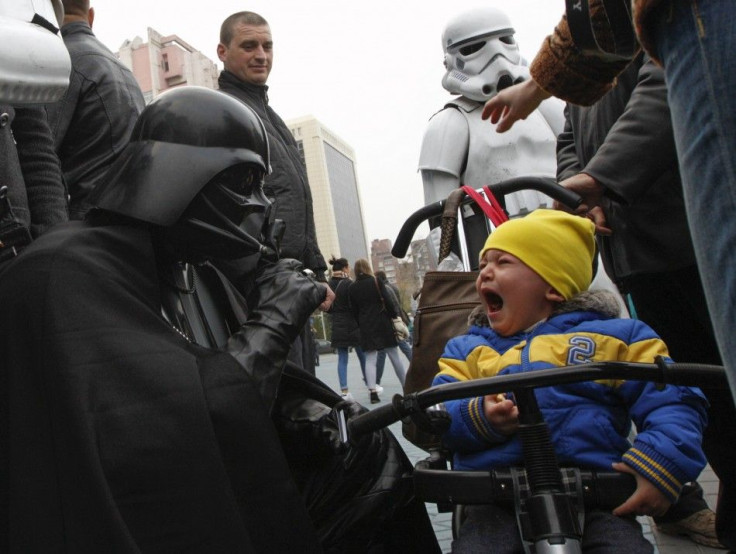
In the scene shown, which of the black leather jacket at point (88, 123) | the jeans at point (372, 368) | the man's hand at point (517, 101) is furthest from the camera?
the jeans at point (372, 368)

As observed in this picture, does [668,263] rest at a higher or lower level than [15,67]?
Answer: lower

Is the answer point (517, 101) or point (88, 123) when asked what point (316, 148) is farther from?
point (517, 101)

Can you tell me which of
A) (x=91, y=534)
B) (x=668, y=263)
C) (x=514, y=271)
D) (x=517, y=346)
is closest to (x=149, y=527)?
(x=91, y=534)

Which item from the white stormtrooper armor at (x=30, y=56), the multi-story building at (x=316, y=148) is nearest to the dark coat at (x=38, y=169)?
the white stormtrooper armor at (x=30, y=56)

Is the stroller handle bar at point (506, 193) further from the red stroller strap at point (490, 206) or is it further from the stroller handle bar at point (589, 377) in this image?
the stroller handle bar at point (589, 377)

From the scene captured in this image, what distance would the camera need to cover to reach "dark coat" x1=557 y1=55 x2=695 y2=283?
8.14 feet

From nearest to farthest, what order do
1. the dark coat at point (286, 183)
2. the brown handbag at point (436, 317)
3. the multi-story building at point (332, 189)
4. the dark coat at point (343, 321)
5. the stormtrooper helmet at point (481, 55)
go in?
the brown handbag at point (436, 317), the stormtrooper helmet at point (481, 55), the dark coat at point (286, 183), the dark coat at point (343, 321), the multi-story building at point (332, 189)

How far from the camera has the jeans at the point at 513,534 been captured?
1670 mm

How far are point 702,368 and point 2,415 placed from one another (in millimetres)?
1384

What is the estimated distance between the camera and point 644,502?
1.65m

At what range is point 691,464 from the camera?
1.70m

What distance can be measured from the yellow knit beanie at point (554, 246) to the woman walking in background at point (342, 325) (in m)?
9.18

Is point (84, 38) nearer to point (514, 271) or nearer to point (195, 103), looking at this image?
point (195, 103)

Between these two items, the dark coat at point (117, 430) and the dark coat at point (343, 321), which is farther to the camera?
the dark coat at point (343, 321)
